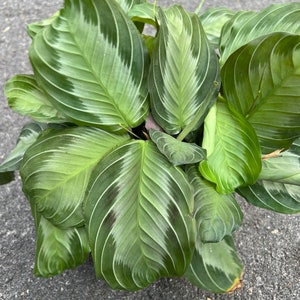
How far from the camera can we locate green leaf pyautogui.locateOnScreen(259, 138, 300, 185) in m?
0.71

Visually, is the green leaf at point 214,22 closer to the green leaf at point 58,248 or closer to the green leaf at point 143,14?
the green leaf at point 143,14

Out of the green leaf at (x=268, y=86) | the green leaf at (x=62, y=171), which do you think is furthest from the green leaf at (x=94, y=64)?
the green leaf at (x=268, y=86)

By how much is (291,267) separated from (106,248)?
505 millimetres

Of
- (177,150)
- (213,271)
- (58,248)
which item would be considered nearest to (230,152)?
(177,150)

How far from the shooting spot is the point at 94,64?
0.62 m

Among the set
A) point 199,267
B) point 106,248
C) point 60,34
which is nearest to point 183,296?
point 199,267

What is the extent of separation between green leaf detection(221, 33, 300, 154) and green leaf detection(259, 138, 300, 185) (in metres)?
0.04

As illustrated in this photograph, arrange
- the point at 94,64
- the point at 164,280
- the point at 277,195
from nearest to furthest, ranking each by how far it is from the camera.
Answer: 1. the point at 94,64
2. the point at 277,195
3. the point at 164,280

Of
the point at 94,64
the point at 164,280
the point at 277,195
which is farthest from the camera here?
the point at 164,280

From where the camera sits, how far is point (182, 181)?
0.64 m

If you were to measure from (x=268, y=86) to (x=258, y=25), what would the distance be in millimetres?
111

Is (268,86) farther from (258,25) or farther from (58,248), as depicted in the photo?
(58,248)

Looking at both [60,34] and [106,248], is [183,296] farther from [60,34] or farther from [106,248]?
[60,34]

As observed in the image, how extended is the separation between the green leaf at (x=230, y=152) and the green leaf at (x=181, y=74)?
1.2 inches
